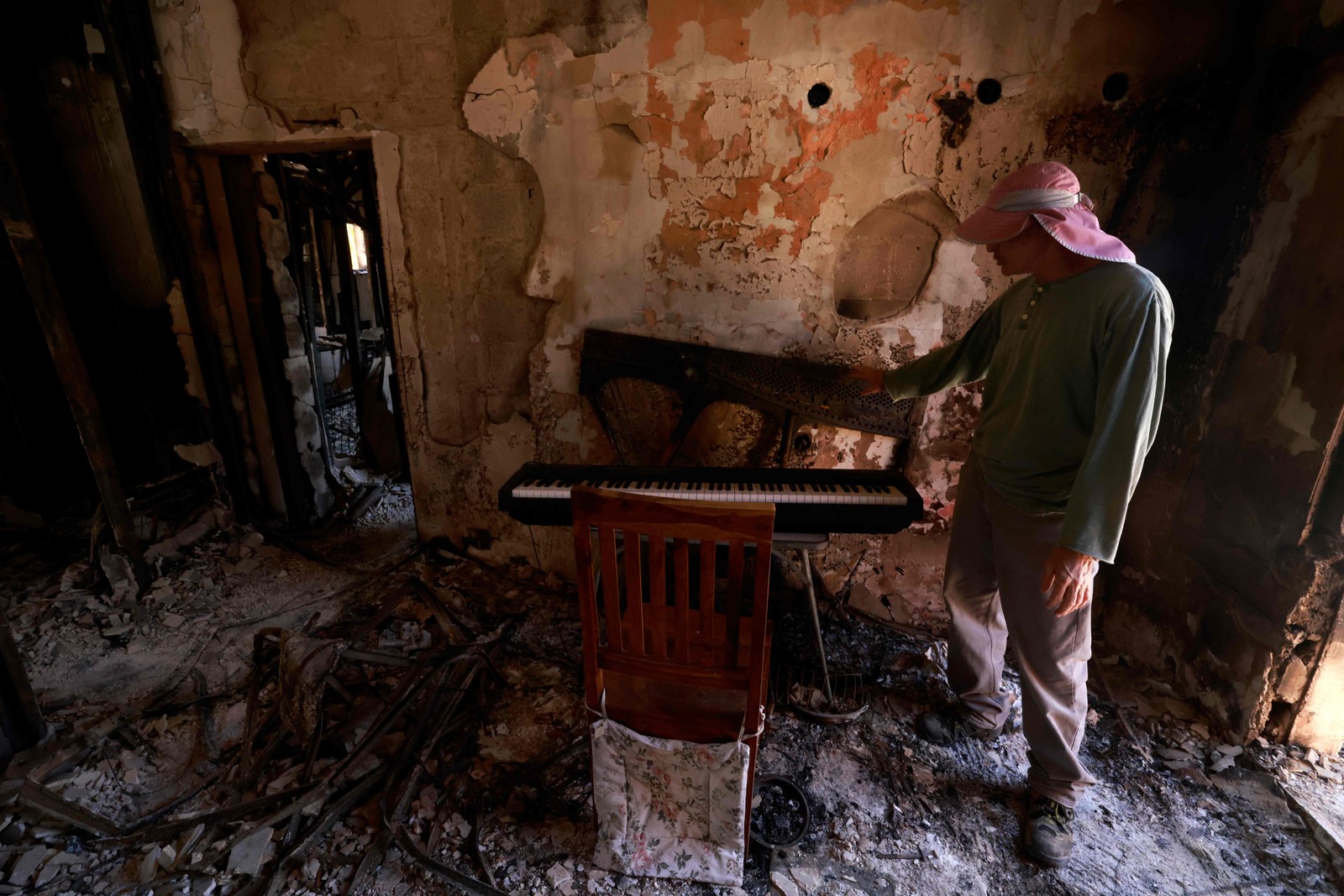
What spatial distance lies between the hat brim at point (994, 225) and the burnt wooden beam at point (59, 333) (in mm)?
3868

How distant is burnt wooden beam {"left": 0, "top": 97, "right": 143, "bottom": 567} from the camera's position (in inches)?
101

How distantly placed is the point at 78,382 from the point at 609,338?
2547 mm

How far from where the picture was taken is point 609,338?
9.71ft

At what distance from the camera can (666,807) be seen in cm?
172

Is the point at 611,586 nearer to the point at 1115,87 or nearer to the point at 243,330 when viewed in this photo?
the point at 1115,87

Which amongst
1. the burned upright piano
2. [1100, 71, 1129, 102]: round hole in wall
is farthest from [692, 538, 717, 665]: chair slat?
[1100, 71, 1129, 102]: round hole in wall

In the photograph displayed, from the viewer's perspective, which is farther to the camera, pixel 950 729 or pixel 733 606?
pixel 950 729

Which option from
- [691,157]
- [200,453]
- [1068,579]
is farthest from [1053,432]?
[200,453]

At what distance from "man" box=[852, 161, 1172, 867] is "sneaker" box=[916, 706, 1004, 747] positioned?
0.36 metres

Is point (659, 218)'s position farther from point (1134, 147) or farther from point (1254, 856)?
point (1254, 856)

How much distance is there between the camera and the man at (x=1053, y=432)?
61.7 inches

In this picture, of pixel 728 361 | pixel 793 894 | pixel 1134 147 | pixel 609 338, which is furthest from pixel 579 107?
pixel 793 894

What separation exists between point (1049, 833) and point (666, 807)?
4.16ft

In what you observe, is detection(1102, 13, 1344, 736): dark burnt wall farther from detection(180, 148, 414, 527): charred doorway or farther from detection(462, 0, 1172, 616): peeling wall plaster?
detection(180, 148, 414, 527): charred doorway
